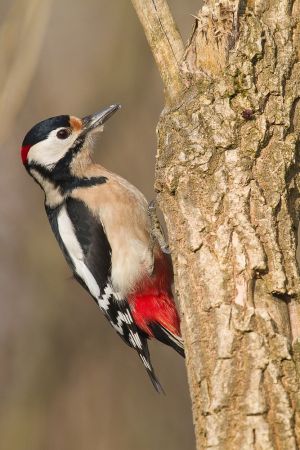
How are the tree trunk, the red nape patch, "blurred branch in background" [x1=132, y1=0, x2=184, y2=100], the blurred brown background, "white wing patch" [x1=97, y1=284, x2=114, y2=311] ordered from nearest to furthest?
the tree trunk
"blurred branch in background" [x1=132, y1=0, x2=184, y2=100]
"white wing patch" [x1=97, y1=284, x2=114, y2=311]
the red nape patch
the blurred brown background

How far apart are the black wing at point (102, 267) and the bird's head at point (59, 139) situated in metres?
0.30

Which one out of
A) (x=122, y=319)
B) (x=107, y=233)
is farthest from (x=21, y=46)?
(x=122, y=319)

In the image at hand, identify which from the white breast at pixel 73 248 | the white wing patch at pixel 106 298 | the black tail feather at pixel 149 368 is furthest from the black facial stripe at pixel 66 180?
the black tail feather at pixel 149 368

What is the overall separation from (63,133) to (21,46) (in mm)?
1103

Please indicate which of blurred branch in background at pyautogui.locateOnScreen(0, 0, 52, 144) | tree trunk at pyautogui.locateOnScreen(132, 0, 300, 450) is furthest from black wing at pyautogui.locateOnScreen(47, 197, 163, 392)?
tree trunk at pyautogui.locateOnScreen(132, 0, 300, 450)

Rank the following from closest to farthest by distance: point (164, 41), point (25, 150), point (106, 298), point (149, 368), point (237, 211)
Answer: point (237, 211) → point (164, 41) → point (149, 368) → point (106, 298) → point (25, 150)

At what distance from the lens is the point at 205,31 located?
3.16m

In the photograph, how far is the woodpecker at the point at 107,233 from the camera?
4352 mm

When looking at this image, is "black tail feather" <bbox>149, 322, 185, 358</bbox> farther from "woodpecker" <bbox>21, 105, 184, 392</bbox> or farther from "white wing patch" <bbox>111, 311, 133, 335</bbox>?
"white wing patch" <bbox>111, 311, 133, 335</bbox>

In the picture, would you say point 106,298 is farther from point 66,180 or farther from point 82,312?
point 82,312

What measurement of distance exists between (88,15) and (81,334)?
2.68 meters

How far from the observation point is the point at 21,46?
3.50m

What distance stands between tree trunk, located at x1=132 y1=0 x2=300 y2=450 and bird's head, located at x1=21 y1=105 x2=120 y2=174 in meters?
1.29

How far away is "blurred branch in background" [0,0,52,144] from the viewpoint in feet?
11.2
